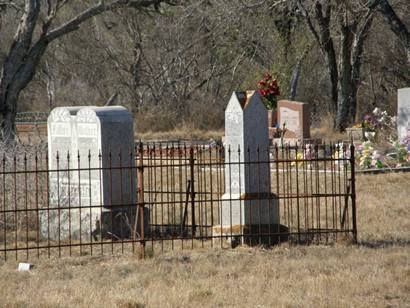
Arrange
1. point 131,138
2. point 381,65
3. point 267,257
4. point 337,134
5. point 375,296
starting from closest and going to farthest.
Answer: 1. point 375,296
2. point 267,257
3. point 131,138
4. point 337,134
5. point 381,65

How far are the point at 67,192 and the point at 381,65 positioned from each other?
85.9 feet

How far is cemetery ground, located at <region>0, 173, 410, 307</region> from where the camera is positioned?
9117 millimetres

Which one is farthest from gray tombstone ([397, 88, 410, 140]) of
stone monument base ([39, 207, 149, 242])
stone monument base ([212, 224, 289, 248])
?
stone monument base ([39, 207, 149, 242])

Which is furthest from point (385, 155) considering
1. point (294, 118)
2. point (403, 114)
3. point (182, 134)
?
point (182, 134)

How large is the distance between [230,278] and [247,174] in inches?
105

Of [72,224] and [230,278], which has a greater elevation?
[72,224]

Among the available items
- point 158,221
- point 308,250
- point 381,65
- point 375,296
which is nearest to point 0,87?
point 158,221

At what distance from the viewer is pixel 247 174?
12672mm

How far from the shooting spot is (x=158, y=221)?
15.2 metres

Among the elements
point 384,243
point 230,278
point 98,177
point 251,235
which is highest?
point 98,177

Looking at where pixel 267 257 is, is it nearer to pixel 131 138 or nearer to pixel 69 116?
pixel 131 138

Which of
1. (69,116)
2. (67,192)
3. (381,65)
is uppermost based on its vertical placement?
(381,65)

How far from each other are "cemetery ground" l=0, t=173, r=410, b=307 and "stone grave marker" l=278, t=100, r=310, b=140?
14191mm

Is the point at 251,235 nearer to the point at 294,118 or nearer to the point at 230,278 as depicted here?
the point at 230,278
